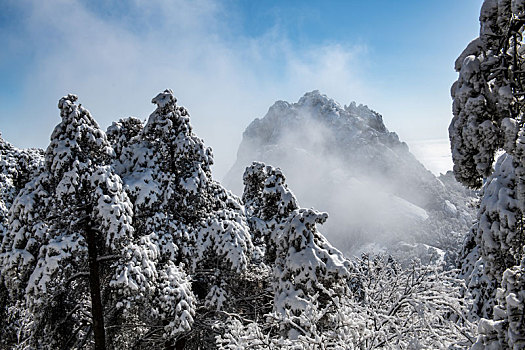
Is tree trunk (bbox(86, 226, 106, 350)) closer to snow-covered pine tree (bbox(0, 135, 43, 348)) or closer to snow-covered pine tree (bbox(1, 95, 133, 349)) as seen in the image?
snow-covered pine tree (bbox(1, 95, 133, 349))

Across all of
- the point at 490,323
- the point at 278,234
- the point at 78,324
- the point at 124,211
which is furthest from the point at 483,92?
the point at 78,324

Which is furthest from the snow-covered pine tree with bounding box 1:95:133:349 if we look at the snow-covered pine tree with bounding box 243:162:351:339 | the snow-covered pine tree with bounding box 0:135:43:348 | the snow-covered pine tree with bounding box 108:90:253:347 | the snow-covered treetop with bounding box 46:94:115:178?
the snow-covered pine tree with bounding box 243:162:351:339

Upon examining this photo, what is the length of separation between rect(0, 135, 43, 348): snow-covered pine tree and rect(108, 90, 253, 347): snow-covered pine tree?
405 centimetres

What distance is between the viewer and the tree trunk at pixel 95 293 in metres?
8.10

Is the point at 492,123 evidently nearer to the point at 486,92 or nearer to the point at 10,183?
the point at 486,92

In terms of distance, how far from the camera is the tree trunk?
8.10m

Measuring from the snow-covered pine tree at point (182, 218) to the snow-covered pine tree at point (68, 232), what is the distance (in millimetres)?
1349

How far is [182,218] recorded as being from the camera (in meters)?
10.8

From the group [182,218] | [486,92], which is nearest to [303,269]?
[182,218]

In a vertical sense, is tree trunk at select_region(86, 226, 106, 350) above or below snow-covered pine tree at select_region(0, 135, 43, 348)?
below

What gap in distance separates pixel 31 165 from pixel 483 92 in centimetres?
1425

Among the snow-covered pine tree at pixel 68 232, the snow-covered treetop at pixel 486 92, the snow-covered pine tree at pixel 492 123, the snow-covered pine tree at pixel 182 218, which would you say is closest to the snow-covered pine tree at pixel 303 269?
the snow-covered pine tree at pixel 182 218

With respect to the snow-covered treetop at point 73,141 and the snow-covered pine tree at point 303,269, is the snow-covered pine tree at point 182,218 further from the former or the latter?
the snow-covered pine tree at point 303,269

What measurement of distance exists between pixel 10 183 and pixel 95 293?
268 inches
